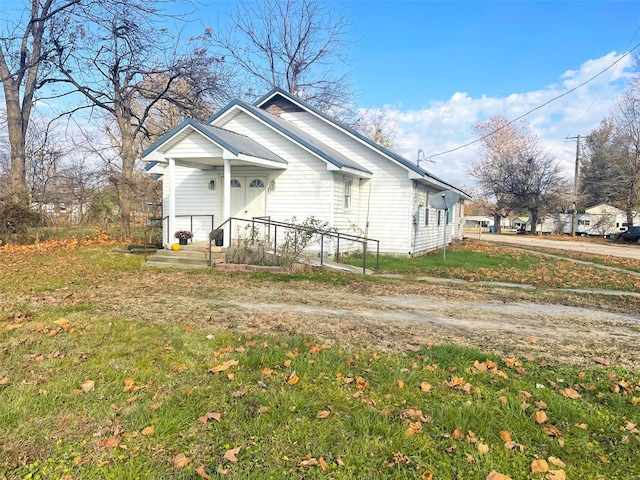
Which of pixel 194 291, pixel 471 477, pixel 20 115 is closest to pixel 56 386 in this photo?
pixel 471 477

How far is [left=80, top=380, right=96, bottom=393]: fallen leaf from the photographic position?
3703mm

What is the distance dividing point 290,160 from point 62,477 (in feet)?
42.4

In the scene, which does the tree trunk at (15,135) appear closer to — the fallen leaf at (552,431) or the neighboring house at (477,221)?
the fallen leaf at (552,431)

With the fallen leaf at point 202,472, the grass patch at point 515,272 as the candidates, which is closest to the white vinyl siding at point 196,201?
the grass patch at point 515,272

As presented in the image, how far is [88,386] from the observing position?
3.76 metres

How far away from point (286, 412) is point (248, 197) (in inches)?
492

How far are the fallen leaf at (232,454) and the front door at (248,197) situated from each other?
12.6 m

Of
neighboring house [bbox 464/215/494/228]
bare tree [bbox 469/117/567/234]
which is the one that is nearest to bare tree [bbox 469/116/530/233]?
bare tree [bbox 469/117/567/234]

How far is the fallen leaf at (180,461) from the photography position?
8.87 feet

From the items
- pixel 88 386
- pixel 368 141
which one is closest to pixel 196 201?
pixel 368 141

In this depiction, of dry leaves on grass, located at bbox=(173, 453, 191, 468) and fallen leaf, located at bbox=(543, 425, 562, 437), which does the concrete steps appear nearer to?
dry leaves on grass, located at bbox=(173, 453, 191, 468)

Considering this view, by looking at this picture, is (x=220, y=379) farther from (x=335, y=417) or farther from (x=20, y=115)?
(x=20, y=115)

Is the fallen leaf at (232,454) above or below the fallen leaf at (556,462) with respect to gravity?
below

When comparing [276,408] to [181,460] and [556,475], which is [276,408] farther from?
[556,475]
